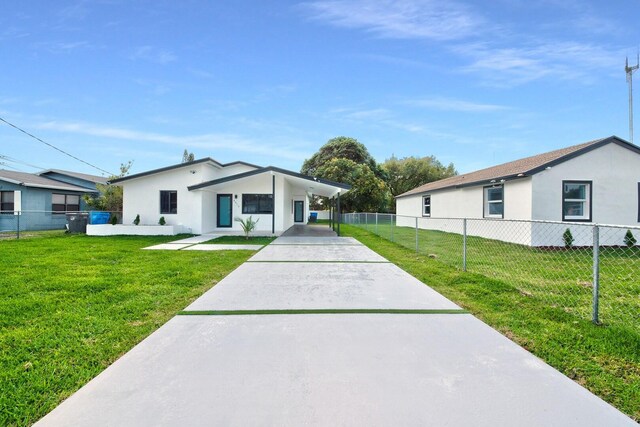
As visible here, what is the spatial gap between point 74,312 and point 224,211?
1442 centimetres

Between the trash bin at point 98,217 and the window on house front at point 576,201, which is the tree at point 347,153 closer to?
the trash bin at point 98,217

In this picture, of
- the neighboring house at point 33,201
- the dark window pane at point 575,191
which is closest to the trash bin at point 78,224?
the neighboring house at point 33,201

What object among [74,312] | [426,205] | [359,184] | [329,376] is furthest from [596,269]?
[359,184]

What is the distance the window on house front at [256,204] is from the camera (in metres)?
17.7

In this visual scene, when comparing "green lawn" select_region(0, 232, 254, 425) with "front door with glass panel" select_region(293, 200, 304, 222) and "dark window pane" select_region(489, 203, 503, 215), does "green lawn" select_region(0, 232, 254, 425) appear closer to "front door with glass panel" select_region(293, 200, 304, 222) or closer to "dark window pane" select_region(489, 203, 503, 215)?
"dark window pane" select_region(489, 203, 503, 215)

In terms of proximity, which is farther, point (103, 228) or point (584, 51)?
point (103, 228)

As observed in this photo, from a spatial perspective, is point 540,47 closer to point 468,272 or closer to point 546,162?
point 546,162

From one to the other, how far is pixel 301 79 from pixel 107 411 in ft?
58.1

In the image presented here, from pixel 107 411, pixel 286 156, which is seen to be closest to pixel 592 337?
pixel 107 411

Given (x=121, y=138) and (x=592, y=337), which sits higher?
(x=121, y=138)

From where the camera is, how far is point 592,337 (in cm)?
343

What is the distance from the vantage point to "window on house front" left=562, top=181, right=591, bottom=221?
1200cm

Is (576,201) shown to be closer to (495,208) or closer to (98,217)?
(495,208)

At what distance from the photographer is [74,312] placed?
163 inches
